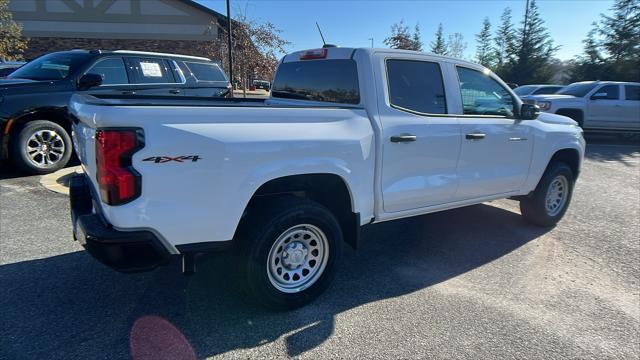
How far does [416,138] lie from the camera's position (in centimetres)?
368

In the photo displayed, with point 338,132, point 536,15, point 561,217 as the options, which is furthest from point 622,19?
point 338,132

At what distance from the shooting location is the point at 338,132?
3193 millimetres

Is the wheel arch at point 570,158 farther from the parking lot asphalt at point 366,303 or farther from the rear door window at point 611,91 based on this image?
the rear door window at point 611,91

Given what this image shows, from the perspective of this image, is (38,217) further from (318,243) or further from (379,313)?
(379,313)

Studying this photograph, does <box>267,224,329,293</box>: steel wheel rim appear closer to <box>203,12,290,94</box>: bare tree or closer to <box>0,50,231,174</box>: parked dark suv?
<box>0,50,231,174</box>: parked dark suv

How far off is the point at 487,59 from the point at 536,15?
6345 mm

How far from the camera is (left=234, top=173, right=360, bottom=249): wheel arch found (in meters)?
3.12

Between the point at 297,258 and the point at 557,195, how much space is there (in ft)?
12.9

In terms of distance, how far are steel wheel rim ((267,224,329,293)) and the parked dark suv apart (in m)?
3.04

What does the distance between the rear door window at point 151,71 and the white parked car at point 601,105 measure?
1064cm

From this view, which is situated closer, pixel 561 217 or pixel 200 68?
pixel 561 217

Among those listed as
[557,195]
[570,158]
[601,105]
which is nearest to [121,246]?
[557,195]

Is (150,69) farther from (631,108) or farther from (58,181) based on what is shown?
(631,108)

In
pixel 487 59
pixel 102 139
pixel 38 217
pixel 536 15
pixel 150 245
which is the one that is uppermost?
pixel 536 15
